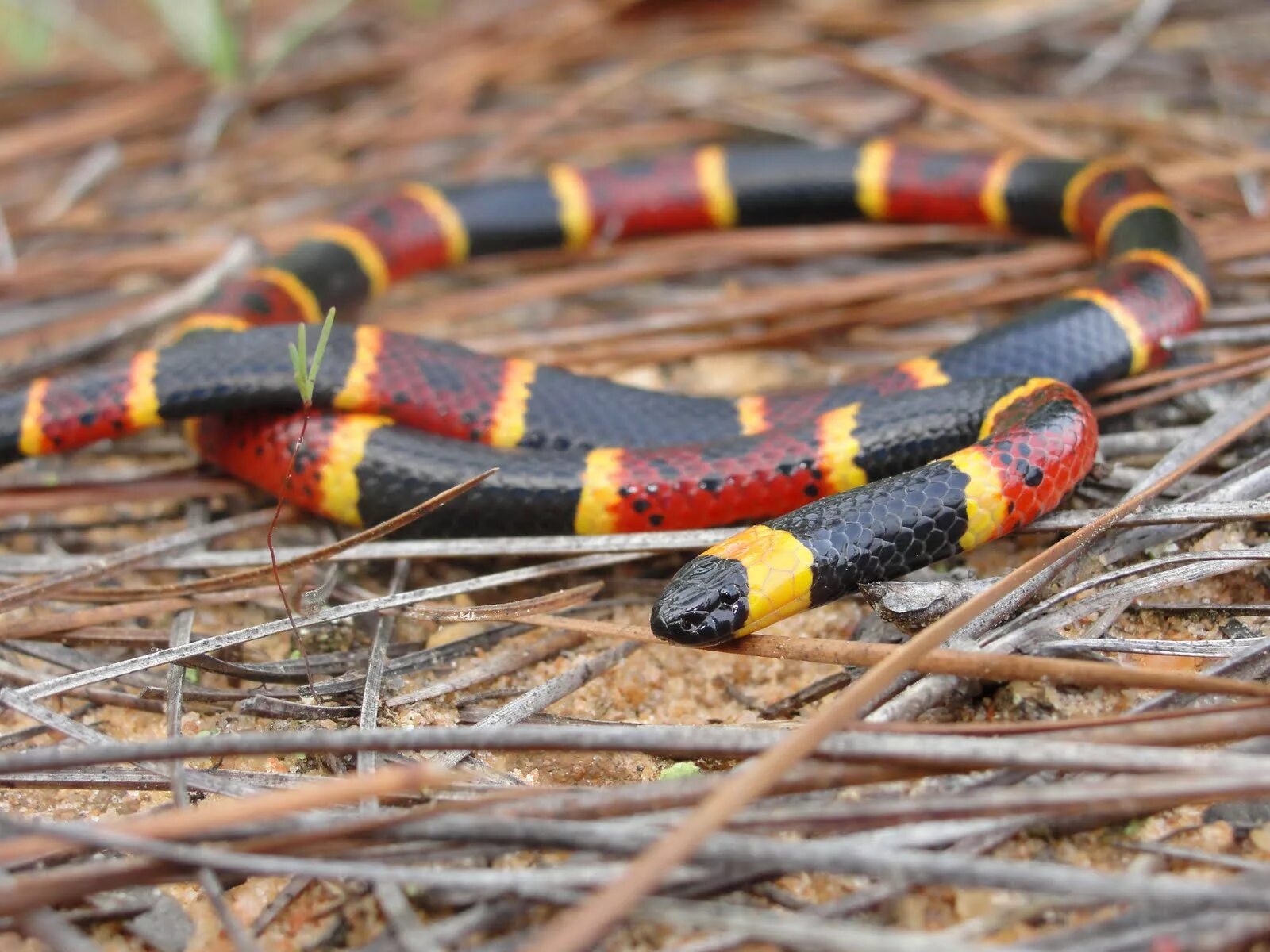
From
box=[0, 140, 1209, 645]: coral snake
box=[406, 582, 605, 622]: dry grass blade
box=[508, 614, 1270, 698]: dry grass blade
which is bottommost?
box=[508, 614, 1270, 698]: dry grass blade

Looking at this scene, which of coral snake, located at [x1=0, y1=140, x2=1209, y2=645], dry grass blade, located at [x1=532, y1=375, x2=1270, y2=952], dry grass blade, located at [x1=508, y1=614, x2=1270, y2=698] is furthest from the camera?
coral snake, located at [x1=0, y1=140, x2=1209, y2=645]

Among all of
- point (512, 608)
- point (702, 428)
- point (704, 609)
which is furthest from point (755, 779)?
point (702, 428)

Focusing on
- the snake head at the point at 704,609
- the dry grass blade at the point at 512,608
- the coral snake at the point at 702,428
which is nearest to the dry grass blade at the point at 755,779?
the coral snake at the point at 702,428

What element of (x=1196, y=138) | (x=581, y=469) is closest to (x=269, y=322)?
(x=581, y=469)

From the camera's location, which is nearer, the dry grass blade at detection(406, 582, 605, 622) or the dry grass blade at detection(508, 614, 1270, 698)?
the dry grass blade at detection(508, 614, 1270, 698)

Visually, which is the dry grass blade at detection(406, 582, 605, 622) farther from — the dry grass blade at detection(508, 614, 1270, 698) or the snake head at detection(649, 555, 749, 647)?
the dry grass blade at detection(508, 614, 1270, 698)

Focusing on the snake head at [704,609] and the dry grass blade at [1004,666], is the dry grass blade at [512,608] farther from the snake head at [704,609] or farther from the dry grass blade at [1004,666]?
the dry grass blade at [1004,666]

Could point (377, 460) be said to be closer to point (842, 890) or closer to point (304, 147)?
point (842, 890)

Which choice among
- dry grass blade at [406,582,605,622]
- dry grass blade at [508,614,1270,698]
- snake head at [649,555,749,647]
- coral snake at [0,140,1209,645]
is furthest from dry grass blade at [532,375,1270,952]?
dry grass blade at [406,582,605,622]
